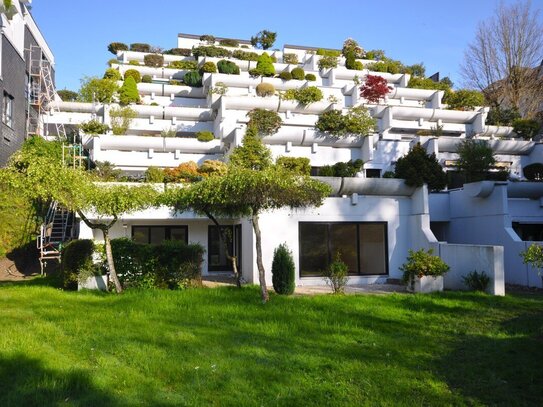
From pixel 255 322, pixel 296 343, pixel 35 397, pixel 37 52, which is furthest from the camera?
pixel 37 52

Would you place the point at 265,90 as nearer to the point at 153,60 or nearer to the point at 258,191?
the point at 153,60

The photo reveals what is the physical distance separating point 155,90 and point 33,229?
61.8ft

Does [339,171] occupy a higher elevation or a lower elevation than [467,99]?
lower

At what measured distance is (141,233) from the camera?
18.5 m

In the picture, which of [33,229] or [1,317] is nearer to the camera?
[1,317]

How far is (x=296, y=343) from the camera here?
7199 mm

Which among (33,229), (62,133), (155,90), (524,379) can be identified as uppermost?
(155,90)

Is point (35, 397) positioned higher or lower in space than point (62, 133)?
lower

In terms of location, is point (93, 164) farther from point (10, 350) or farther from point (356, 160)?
point (10, 350)

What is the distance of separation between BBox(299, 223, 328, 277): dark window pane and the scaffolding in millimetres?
18152

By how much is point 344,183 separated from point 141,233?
336 inches

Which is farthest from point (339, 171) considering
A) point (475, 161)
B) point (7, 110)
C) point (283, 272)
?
point (7, 110)

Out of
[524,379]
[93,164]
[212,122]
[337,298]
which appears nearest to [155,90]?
[212,122]

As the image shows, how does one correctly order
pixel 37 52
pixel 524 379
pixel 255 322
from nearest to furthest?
pixel 524 379 < pixel 255 322 < pixel 37 52
